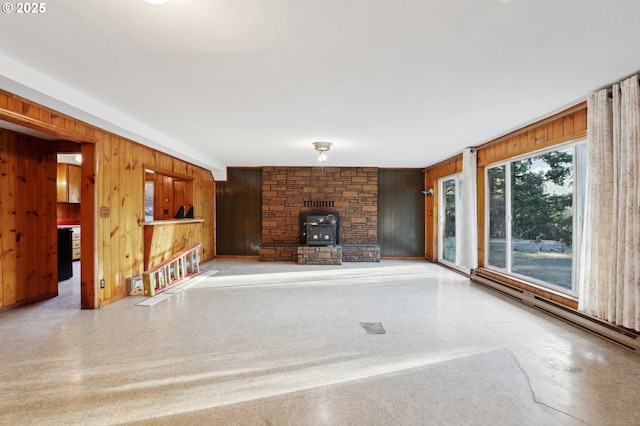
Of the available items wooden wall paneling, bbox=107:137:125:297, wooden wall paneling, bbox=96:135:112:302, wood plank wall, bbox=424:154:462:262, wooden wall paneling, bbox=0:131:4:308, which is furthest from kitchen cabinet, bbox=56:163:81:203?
wood plank wall, bbox=424:154:462:262

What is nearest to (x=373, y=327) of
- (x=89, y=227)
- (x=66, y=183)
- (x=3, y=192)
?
(x=89, y=227)

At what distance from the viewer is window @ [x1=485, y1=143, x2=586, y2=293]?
3625 mm

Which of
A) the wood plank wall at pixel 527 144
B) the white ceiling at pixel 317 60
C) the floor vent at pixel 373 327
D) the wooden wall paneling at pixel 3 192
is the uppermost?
the white ceiling at pixel 317 60

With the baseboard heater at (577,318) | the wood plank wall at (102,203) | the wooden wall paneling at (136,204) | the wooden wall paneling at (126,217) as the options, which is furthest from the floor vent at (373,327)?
the wooden wall paneling at (136,204)

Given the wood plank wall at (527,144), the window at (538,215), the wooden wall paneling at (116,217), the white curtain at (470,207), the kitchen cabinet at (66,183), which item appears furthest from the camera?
the kitchen cabinet at (66,183)

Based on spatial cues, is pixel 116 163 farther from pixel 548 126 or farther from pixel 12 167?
pixel 548 126

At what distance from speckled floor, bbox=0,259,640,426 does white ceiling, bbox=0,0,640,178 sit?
2.30 meters

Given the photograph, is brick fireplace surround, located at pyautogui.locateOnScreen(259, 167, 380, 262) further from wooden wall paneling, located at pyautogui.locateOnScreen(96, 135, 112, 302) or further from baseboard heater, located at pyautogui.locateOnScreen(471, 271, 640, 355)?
wooden wall paneling, located at pyautogui.locateOnScreen(96, 135, 112, 302)

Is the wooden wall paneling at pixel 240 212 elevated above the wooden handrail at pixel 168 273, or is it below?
above

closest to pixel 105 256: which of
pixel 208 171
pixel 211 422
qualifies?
pixel 211 422

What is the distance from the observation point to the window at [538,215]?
3625mm

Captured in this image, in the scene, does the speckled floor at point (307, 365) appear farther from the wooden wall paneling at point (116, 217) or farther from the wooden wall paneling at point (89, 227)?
the wooden wall paneling at point (116, 217)

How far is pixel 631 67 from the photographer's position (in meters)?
A: 2.44

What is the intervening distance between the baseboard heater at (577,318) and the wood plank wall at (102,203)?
5511 mm
